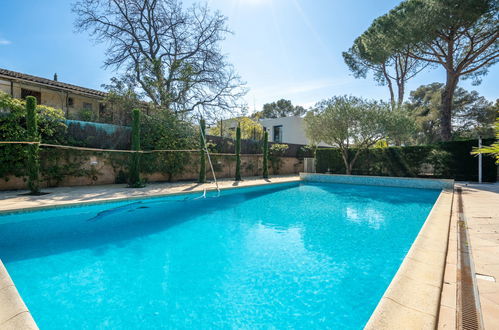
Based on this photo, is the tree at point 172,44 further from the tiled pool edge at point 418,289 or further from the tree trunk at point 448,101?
the tiled pool edge at point 418,289

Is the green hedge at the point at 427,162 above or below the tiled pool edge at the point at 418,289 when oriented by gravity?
above

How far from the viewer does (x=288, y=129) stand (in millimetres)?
21953

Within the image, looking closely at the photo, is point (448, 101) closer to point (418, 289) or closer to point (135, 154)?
point (418, 289)

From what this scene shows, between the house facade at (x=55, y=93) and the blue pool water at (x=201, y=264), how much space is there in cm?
835

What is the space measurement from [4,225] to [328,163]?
15.6 metres

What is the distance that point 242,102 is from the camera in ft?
48.9

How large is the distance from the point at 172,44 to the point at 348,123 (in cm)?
1178

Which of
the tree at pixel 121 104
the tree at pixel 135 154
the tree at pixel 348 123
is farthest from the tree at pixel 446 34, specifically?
the tree at pixel 135 154

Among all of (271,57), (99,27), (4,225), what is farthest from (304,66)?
(4,225)

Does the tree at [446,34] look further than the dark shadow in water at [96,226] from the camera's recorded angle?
Yes

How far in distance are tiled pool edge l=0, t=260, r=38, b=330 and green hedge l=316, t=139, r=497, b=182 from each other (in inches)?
614

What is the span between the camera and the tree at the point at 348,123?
12336 millimetres

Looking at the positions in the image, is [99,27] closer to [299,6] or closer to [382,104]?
[299,6]

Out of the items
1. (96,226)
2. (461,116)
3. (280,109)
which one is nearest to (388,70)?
(461,116)
